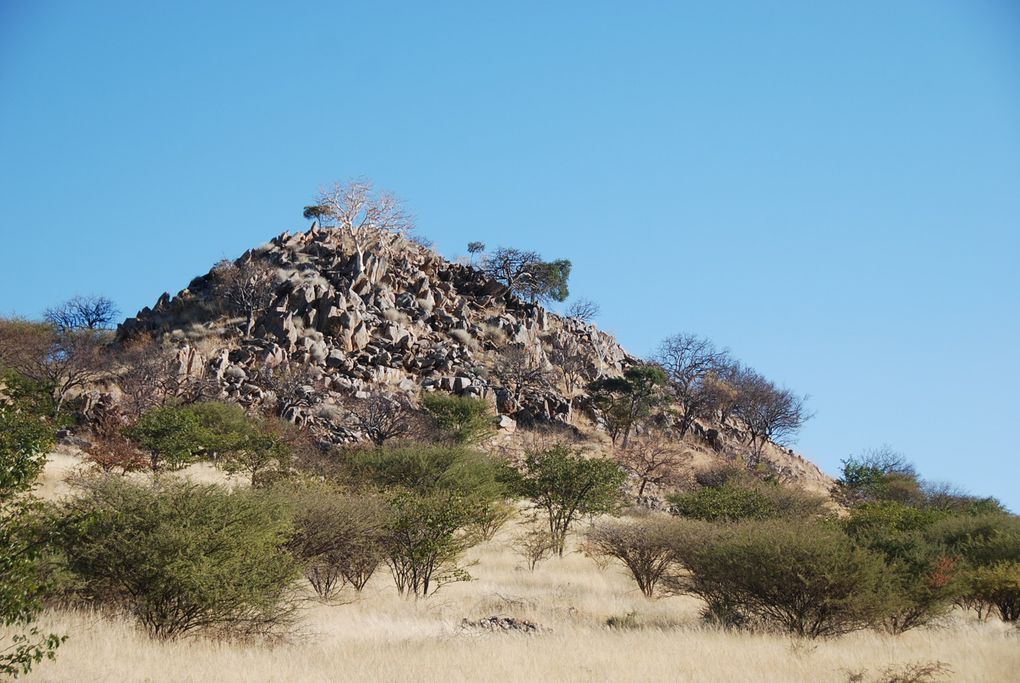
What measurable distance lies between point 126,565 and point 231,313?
57.3m

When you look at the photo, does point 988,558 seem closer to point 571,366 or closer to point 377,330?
point 377,330

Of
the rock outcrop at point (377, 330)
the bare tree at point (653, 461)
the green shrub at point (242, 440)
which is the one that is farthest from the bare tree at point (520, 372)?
the green shrub at point (242, 440)

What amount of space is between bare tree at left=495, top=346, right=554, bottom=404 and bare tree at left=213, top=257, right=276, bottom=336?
1983 cm

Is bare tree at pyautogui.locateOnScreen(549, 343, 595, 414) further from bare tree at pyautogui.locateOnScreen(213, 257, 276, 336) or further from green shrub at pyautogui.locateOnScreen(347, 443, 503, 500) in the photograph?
green shrub at pyautogui.locateOnScreen(347, 443, 503, 500)

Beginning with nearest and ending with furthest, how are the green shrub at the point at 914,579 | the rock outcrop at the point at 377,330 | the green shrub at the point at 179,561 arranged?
the green shrub at the point at 179,561 → the green shrub at the point at 914,579 → the rock outcrop at the point at 377,330

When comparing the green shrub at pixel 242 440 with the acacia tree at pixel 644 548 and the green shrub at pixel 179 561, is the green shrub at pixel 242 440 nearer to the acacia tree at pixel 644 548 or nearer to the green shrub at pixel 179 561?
the acacia tree at pixel 644 548

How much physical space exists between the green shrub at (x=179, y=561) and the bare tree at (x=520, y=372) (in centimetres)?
5192

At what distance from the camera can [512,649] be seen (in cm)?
1723

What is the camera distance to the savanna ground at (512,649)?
48.1 ft

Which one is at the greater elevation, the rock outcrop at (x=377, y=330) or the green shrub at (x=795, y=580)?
the rock outcrop at (x=377, y=330)

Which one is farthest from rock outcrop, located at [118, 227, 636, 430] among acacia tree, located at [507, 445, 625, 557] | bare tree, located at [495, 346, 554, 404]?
acacia tree, located at [507, 445, 625, 557]

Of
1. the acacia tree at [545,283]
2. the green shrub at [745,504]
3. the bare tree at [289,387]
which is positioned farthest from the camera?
the acacia tree at [545,283]

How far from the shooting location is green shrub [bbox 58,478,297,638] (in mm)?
16688

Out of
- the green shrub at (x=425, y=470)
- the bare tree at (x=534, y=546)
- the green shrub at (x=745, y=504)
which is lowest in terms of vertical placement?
the bare tree at (x=534, y=546)
